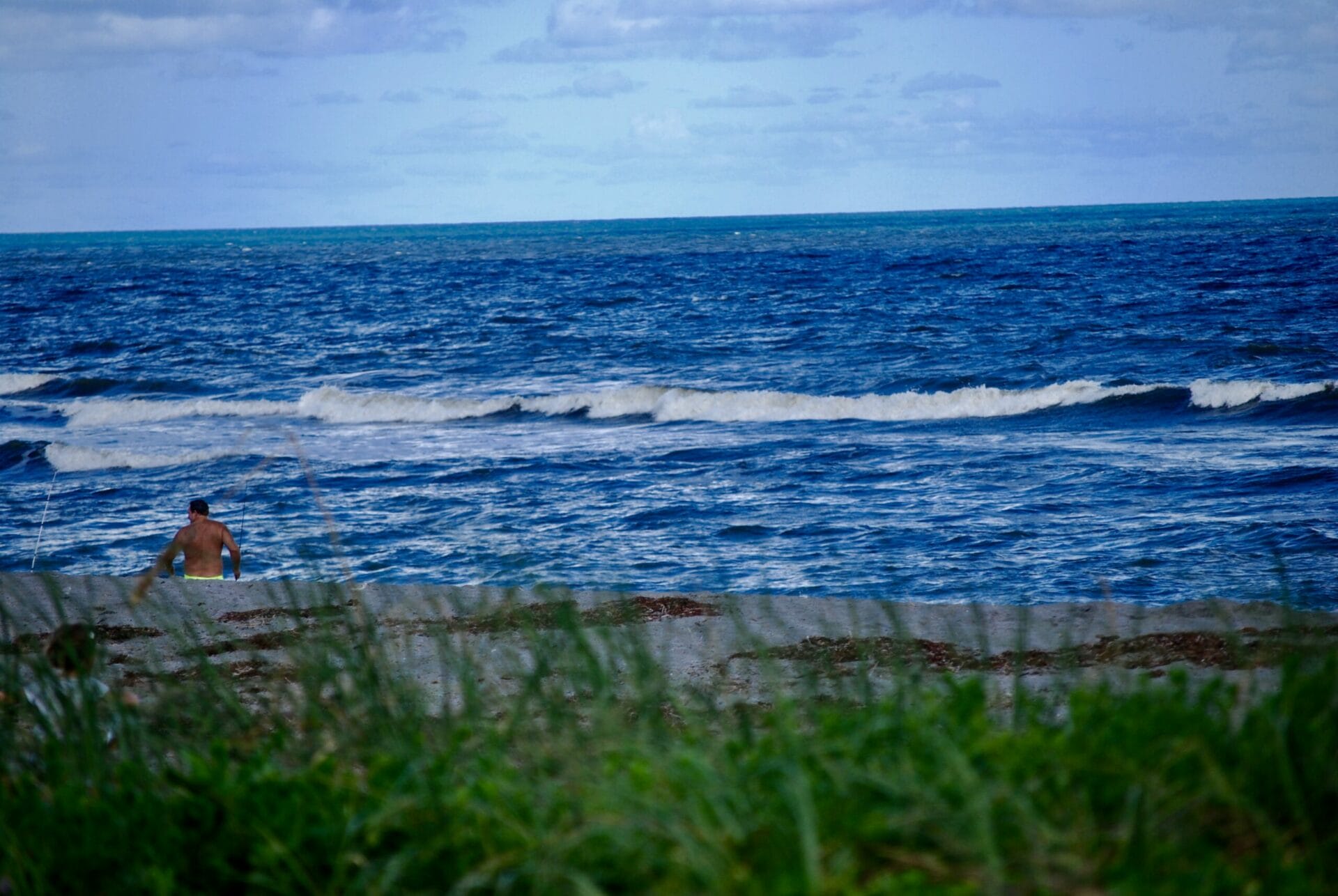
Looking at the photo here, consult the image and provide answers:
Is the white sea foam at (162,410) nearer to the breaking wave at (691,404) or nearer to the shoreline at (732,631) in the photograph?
the breaking wave at (691,404)

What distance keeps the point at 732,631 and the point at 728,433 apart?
11649mm

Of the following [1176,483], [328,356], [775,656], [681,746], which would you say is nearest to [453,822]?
[681,746]

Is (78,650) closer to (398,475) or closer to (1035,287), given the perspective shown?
(398,475)

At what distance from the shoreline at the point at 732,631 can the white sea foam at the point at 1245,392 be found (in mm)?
12726

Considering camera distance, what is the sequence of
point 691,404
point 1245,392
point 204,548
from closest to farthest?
point 204,548, point 1245,392, point 691,404

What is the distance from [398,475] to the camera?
16.7 m

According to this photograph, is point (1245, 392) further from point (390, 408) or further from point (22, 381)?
point (22, 381)

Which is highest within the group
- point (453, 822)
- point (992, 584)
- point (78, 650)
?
point (453, 822)

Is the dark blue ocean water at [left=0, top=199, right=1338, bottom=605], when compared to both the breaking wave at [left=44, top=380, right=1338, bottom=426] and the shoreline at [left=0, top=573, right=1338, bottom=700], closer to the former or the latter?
the breaking wave at [left=44, top=380, right=1338, bottom=426]

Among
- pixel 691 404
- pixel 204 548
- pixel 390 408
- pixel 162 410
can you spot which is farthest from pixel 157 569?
pixel 162 410

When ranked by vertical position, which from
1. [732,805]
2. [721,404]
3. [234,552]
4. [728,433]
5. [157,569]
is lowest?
[728,433]

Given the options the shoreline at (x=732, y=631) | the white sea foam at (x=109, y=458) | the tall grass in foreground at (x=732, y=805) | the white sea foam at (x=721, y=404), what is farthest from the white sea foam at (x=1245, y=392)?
the tall grass in foreground at (x=732, y=805)

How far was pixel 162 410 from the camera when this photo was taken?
24547mm

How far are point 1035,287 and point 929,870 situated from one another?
40.4 metres
